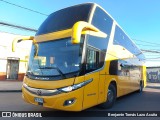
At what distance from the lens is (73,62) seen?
22.3 feet

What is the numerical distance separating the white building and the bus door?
20814 mm

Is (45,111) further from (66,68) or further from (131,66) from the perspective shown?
(131,66)

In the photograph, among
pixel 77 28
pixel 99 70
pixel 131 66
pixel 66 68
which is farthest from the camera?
pixel 131 66

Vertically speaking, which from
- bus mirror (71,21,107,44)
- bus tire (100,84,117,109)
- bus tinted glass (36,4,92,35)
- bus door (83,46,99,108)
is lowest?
bus tire (100,84,117,109)

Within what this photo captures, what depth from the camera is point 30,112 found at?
7.84m

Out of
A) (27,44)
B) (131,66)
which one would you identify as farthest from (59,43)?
(27,44)

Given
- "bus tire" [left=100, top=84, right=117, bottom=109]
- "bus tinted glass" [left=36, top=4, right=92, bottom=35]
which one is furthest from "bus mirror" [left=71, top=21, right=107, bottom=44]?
"bus tire" [left=100, top=84, right=117, bottom=109]

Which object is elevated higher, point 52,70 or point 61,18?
point 61,18

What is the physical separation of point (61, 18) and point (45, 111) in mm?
3366

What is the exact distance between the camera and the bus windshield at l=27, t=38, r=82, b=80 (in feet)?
22.1

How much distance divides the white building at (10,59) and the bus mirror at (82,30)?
20.9m

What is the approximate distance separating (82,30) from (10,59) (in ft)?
75.7

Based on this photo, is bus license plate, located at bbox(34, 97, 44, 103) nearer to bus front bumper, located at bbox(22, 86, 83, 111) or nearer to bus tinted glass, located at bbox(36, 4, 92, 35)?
bus front bumper, located at bbox(22, 86, 83, 111)

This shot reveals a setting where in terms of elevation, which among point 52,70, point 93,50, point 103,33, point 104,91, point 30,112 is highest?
point 103,33
